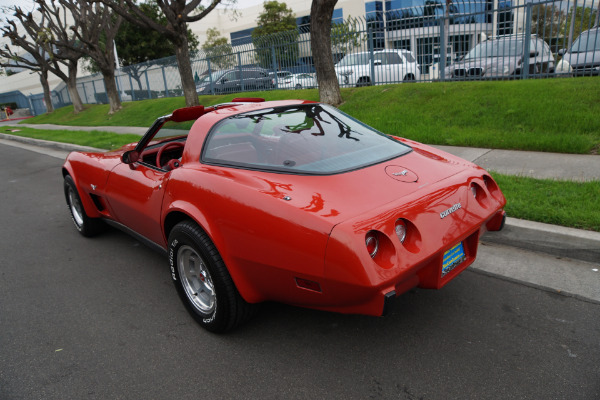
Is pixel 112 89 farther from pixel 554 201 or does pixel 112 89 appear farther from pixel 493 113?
pixel 554 201

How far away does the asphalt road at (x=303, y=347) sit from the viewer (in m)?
2.26

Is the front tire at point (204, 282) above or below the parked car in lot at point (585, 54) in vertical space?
below

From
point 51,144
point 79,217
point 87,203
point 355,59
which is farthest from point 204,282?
point 51,144

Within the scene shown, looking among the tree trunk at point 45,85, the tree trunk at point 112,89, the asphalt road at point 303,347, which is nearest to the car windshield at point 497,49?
the asphalt road at point 303,347

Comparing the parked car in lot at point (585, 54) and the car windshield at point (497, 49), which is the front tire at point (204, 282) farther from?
the car windshield at point (497, 49)

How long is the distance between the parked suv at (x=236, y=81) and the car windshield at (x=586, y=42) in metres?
9.20

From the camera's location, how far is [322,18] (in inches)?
367

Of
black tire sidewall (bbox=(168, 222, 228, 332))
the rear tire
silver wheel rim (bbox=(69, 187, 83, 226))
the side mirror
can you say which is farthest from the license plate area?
silver wheel rim (bbox=(69, 187, 83, 226))

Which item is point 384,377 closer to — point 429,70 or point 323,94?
point 323,94

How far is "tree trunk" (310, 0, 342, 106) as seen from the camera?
9258 millimetres

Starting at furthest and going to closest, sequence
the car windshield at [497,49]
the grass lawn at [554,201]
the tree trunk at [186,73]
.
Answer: the tree trunk at [186,73], the car windshield at [497,49], the grass lawn at [554,201]

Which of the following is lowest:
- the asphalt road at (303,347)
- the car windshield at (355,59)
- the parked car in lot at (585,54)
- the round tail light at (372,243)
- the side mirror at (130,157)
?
the asphalt road at (303,347)

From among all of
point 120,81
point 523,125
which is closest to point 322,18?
point 523,125

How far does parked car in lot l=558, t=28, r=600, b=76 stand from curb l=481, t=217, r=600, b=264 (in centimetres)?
641
